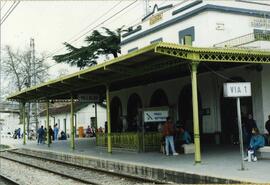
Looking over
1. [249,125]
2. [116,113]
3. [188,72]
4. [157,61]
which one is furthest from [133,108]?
[157,61]

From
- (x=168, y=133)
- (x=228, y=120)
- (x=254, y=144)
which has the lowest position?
(x=254, y=144)

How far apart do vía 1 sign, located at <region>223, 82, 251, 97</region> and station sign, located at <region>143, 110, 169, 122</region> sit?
24.5 feet

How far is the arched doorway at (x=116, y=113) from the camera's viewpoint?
33250mm

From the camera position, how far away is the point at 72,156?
22656 mm

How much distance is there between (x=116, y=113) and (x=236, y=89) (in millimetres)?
21632

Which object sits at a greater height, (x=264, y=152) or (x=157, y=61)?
(x=157, y=61)

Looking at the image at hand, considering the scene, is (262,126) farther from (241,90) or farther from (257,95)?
(241,90)

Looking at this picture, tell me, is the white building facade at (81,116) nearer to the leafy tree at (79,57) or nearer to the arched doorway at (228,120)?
the leafy tree at (79,57)

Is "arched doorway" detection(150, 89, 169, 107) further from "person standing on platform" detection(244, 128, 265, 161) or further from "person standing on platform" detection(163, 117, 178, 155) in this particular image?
"person standing on platform" detection(244, 128, 265, 161)

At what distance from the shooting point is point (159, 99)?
27.8m

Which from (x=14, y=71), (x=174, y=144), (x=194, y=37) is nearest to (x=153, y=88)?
(x=194, y=37)

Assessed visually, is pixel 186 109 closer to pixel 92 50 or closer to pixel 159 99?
pixel 159 99

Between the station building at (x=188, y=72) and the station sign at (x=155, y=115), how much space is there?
47 mm

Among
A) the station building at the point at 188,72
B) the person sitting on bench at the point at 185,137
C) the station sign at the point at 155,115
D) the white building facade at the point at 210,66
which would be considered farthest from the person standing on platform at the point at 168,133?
the white building facade at the point at 210,66
